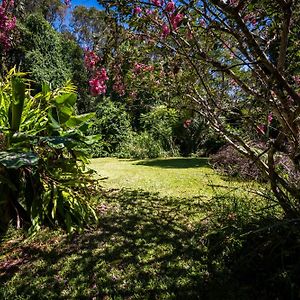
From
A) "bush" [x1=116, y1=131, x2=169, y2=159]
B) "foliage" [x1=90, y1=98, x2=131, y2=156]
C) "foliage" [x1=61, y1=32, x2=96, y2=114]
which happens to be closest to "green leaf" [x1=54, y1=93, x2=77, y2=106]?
"bush" [x1=116, y1=131, x2=169, y2=159]

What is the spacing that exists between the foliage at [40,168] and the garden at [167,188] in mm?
18

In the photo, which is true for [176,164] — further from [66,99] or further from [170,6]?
[170,6]

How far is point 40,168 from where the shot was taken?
13.2 feet

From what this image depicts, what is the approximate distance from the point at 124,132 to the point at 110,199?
36.9ft

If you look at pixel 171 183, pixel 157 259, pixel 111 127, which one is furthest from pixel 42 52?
pixel 157 259

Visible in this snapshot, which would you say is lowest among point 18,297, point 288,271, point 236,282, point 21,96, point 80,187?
point 18,297

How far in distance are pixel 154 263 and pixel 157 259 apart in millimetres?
86

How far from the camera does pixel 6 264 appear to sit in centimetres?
314

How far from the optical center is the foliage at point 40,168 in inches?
147

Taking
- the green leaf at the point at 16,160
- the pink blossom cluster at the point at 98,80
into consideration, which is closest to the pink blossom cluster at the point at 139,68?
the pink blossom cluster at the point at 98,80

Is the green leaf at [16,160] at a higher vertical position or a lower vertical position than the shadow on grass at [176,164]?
higher

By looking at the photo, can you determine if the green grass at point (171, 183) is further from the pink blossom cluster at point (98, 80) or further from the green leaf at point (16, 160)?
the green leaf at point (16, 160)

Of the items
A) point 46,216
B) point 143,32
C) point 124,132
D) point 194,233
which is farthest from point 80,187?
point 124,132

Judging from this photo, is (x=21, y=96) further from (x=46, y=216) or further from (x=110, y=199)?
(x=110, y=199)
